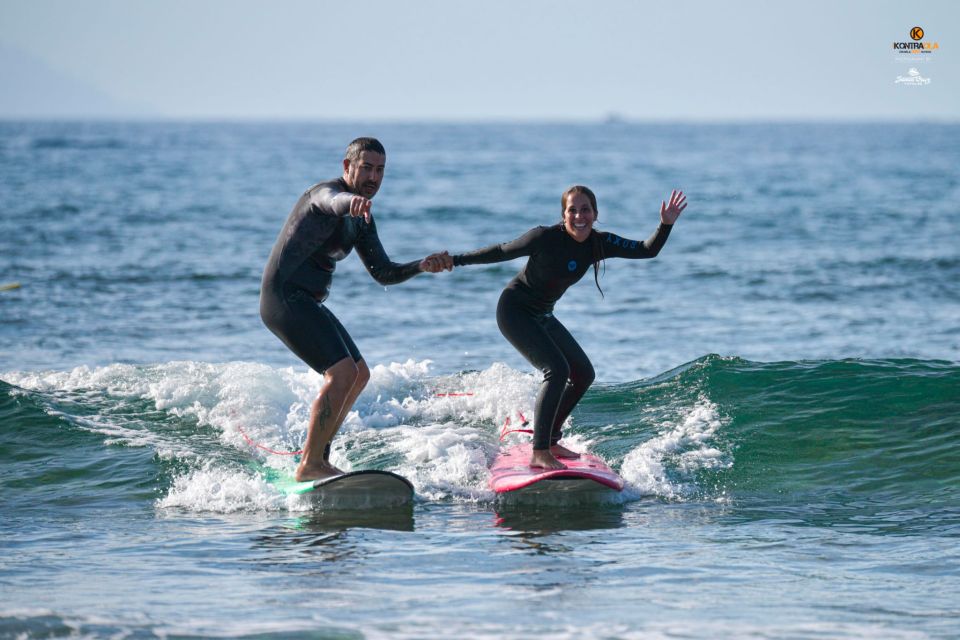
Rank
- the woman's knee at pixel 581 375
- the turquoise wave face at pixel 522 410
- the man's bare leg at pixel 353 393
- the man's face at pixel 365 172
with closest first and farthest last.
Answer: the man's face at pixel 365 172 < the man's bare leg at pixel 353 393 < the woman's knee at pixel 581 375 < the turquoise wave face at pixel 522 410

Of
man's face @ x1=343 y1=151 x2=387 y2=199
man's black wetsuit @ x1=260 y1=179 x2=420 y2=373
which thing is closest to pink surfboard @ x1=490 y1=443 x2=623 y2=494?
man's black wetsuit @ x1=260 y1=179 x2=420 y2=373

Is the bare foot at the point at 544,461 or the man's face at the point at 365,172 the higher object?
the man's face at the point at 365,172

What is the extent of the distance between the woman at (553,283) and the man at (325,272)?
64cm

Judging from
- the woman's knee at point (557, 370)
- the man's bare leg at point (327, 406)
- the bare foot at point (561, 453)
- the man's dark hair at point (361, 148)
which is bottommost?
the bare foot at point (561, 453)

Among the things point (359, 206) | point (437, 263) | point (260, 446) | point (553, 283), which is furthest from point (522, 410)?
point (359, 206)

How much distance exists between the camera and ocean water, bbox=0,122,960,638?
597 cm

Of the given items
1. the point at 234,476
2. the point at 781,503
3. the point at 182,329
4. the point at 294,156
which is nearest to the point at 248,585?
the point at 234,476

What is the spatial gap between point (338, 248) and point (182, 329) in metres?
8.97

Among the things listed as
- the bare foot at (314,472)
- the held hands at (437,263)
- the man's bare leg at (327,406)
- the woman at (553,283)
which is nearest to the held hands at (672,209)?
the woman at (553,283)

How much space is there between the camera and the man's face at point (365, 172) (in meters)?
7.57

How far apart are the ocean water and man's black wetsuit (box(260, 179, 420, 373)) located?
1235 millimetres

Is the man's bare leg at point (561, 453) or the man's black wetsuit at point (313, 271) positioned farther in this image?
the man's bare leg at point (561, 453)

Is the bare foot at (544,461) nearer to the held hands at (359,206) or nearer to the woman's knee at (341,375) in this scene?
the woman's knee at (341,375)

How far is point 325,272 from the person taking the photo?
307 inches
